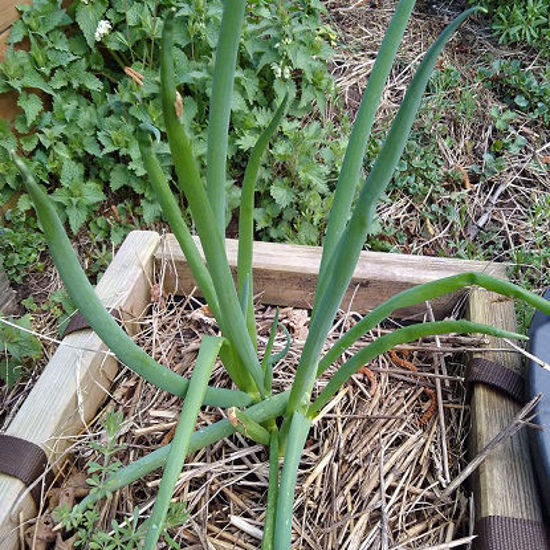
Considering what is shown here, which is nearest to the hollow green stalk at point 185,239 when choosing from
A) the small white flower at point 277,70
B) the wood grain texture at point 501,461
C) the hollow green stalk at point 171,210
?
the hollow green stalk at point 171,210

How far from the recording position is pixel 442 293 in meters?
0.68

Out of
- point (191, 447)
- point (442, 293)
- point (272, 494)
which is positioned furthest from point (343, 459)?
point (442, 293)

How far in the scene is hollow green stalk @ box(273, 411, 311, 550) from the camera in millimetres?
673

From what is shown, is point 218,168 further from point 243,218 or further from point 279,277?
point 279,277

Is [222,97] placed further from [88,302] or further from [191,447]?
[191,447]

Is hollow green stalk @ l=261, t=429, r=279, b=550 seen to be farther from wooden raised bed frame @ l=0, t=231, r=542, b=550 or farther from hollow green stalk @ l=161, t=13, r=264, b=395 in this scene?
wooden raised bed frame @ l=0, t=231, r=542, b=550

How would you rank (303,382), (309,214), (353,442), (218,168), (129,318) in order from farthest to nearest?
(309,214)
(129,318)
(353,442)
(303,382)
(218,168)

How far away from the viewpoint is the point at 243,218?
0.80 m

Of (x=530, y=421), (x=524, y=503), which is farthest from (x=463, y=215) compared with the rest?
(x=524, y=503)

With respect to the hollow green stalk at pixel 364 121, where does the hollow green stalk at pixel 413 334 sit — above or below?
below

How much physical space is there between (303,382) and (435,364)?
376 millimetres

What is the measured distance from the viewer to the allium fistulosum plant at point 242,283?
49 cm

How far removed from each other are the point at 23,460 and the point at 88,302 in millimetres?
421

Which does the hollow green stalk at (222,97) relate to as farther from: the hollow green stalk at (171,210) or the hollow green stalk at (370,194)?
the hollow green stalk at (370,194)
